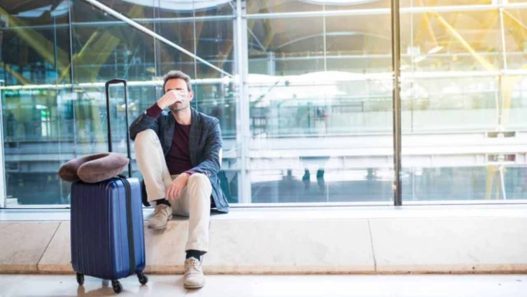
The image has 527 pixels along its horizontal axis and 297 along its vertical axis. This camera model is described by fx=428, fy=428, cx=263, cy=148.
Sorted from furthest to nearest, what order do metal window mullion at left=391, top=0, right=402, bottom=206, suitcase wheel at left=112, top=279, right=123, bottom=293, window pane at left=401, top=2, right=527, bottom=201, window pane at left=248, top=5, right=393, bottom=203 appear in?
window pane at left=248, top=5, right=393, bottom=203, window pane at left=401, top=2, right=527, bottom=201, metal window mullion at left=391, top=0, right=402, bottom=206, suitcase wheel at left=112, top=279, right=123, bottom=293

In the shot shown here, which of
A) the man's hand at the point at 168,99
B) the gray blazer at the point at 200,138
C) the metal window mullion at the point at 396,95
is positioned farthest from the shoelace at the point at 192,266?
the metal window mullion at the point at 396,95

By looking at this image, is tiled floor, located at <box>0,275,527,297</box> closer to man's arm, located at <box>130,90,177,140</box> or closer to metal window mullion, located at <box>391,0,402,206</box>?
man's arm, located at <box>130,90,177,140</box>

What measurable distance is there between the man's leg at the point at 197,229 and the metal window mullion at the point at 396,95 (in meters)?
1.43

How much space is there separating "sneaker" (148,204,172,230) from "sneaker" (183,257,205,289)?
0.36 metres

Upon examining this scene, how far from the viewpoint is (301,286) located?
6.89 feet

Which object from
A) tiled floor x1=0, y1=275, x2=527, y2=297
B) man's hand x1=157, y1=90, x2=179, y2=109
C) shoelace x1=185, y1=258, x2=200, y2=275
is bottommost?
tiled floor x1=0, y1=275, x2=527, y2=297

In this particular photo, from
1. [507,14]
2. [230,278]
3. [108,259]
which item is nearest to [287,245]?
[230,278]

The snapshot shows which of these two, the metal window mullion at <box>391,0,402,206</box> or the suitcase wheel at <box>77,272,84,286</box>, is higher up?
the metal window mullion at <box>391,0,402,206</box>

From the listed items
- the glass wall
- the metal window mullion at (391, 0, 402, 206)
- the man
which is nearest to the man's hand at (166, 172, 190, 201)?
the man

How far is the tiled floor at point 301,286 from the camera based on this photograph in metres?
1.99

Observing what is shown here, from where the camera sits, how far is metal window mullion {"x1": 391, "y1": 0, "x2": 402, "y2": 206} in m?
2.92

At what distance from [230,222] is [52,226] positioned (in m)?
1.09

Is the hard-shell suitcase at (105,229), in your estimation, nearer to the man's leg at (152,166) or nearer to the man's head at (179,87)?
the man's leg at (152,166)

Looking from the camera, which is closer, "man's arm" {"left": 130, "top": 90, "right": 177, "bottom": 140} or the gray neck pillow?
the gray neck pillow
